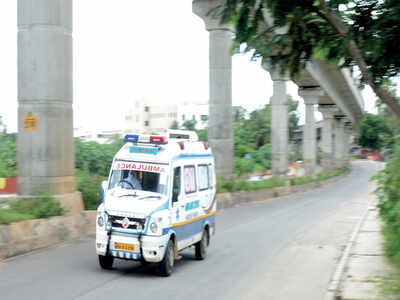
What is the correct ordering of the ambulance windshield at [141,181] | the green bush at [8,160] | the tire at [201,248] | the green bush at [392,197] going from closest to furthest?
1. the green bush at [392,197]
2. the ambulance windshield at [141,181]
3. the tire at [201,248]
4. the green bush at [8,160]

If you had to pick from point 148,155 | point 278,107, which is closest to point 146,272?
point 148,155

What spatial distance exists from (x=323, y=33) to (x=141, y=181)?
468 cm

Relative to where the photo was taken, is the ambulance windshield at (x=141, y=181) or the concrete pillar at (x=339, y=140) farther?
the concrete pillar at (x=339, y=140)

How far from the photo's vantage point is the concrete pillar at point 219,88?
3009 cm

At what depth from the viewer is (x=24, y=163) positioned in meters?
15.0

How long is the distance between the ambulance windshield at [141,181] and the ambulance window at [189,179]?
934mm

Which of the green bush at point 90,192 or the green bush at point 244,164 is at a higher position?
the green bush at point 90,192

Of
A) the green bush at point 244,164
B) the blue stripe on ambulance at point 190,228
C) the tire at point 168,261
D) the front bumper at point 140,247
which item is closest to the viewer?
the front bumper at point 140,247

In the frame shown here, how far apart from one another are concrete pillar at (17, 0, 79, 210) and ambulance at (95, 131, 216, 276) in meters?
3.90

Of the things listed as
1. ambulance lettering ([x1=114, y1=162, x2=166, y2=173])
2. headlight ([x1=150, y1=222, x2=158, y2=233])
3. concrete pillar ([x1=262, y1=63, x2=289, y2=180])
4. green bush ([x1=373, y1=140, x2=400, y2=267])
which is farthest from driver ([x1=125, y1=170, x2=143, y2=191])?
concrete pillar ([x1=262, y1=63, x2=289, y2=180])

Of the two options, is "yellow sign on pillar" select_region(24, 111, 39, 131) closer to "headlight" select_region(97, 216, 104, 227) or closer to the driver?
the driver

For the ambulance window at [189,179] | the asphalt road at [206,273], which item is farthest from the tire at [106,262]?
the ambulance window at [189,179]

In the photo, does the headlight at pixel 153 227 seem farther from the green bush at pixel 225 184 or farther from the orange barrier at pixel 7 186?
the orange barrier at pixel 7 186

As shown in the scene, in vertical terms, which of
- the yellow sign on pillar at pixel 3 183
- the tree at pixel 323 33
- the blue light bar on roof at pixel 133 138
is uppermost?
the tree at pixel 323 33
